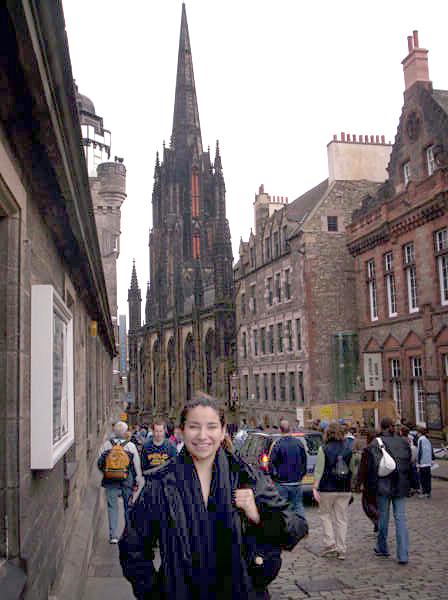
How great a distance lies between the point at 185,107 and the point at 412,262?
67.5 metres

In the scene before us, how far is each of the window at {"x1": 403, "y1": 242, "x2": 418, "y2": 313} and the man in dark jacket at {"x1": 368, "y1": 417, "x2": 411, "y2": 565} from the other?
1898cm

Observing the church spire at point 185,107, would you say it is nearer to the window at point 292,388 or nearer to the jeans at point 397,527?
the window at point 292,388

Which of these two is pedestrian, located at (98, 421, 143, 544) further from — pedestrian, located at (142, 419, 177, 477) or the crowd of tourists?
the crowd of tourists

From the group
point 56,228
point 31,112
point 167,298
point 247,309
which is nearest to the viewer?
point 31,112

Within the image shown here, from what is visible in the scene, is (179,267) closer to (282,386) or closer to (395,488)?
(282,386)

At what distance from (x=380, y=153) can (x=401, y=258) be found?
451 inches

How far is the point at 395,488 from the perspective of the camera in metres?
7.68

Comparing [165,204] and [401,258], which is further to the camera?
[165,204]

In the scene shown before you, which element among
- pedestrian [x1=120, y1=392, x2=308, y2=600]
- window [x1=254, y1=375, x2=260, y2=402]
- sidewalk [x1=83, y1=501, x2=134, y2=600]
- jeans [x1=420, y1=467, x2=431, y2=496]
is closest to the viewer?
pedestrian [x1=120, y1=392, x2=308, y2=600]

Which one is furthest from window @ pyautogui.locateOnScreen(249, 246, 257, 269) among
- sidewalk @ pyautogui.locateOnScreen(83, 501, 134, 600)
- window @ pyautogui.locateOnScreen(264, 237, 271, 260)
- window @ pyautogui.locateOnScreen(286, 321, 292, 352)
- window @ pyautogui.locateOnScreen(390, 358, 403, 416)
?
sidewalk @ pyautogui.locateOnScreen(83, 501, 134, 600)

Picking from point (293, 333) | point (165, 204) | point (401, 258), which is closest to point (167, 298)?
point (165, 204)

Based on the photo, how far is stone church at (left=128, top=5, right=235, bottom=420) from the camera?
6725 cm

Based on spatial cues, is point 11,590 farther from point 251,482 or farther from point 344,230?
point 344,230

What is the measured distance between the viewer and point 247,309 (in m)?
43.2
